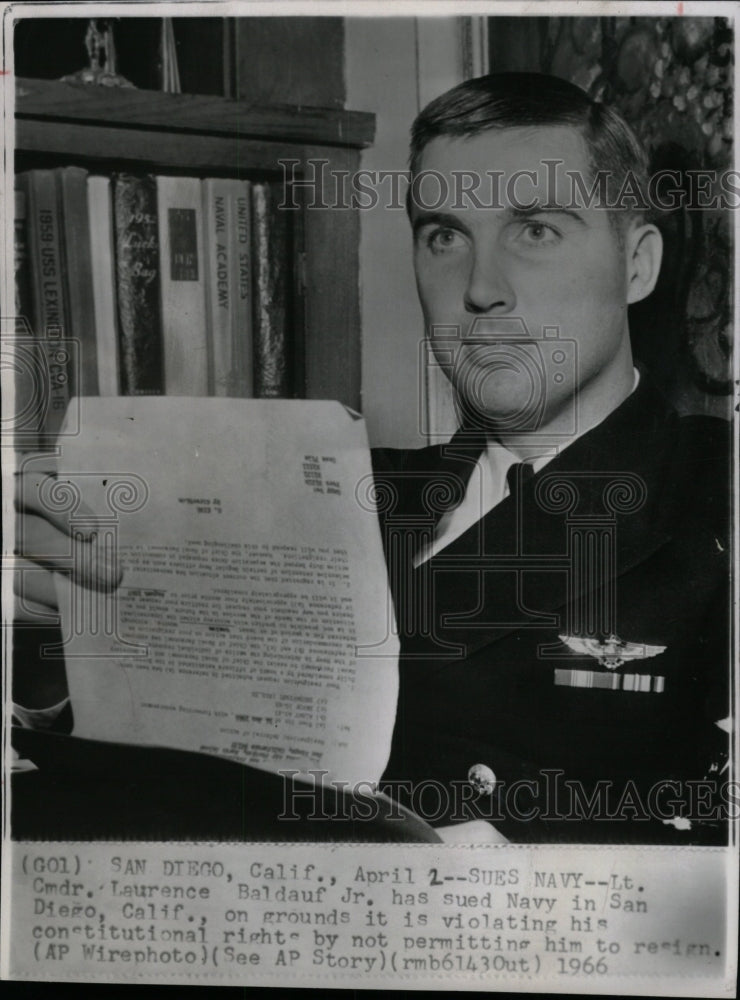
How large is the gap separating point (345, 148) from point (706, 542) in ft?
3.20

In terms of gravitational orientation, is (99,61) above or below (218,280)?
above

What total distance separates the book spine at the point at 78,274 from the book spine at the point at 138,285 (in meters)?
0.05

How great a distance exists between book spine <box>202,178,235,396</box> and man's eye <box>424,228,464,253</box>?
36cm

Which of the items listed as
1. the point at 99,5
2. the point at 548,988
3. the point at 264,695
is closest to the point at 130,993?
the point at 264,695

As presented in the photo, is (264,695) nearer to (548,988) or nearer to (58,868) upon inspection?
(58,868)

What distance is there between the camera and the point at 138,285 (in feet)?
6.79

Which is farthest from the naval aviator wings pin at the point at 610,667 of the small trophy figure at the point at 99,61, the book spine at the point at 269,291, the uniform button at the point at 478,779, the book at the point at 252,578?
the small trophy figure at the point at 99,61

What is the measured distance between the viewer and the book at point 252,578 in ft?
6.79

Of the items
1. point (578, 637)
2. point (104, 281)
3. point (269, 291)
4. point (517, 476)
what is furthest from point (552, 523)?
point (104, 281)

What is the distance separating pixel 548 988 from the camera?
81.5 inches

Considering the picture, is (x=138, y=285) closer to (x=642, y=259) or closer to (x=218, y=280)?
(x=218, y=280)

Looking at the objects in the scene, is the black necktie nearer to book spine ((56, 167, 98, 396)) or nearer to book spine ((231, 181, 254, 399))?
book spine ((231, 181, 254, 399))

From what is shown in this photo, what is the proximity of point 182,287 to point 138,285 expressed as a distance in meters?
0.08

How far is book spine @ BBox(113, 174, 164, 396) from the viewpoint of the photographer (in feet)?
6.77
